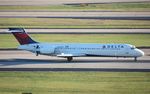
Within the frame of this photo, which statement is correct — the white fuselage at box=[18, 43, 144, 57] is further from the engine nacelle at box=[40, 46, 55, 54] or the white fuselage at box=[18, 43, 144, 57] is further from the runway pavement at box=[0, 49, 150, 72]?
the runway pavement at box=[0, 49, 150, 72]

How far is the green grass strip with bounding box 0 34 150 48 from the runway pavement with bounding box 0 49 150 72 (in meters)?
9.63

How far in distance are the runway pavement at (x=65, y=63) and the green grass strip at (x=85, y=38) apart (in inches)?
379

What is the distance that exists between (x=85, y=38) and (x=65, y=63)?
23.2 metres

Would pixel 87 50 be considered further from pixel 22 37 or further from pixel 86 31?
pixel 86 31

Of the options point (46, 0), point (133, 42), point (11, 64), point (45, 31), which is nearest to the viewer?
point (11, 64)

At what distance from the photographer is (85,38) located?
301 feet

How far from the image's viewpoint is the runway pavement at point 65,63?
212 ft

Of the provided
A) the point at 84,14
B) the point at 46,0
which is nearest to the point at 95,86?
the point at 84,14

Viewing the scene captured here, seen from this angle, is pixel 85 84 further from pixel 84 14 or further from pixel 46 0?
pixel 46 0

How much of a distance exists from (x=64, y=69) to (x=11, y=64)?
24.9ft

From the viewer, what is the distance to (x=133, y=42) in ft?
285

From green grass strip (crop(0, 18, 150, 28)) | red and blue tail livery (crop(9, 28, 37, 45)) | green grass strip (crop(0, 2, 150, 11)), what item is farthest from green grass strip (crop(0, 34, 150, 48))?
green grass strip (crop(0, 2, 150, 11))

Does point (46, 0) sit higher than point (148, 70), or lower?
higher

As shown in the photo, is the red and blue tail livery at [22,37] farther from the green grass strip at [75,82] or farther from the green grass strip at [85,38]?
the green grass strip at [75,82]
